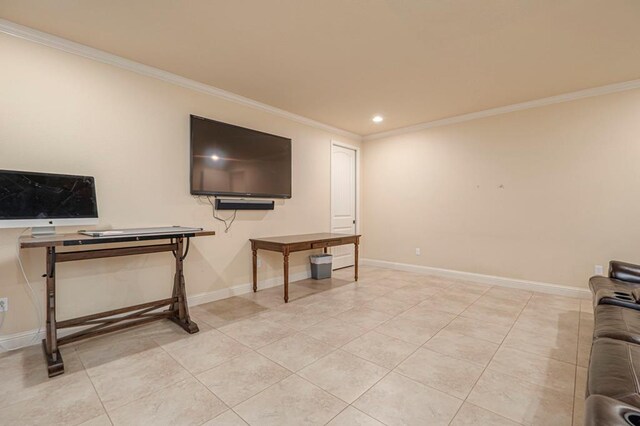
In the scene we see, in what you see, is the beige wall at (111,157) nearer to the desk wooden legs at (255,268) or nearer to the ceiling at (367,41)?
the desk wooden legs at (255,268)

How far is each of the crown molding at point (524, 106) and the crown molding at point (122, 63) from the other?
2099 millimetres

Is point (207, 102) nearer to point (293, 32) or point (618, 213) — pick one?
point (293, 32)

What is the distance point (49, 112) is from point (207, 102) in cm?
143

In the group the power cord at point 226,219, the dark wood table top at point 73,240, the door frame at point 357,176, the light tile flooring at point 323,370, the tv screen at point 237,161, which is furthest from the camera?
the door frame at point 357,176

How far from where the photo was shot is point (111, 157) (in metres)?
2.73

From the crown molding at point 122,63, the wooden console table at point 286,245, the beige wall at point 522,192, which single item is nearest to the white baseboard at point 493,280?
the beige wall at point 522,192

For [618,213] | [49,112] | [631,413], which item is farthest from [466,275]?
[49,112]

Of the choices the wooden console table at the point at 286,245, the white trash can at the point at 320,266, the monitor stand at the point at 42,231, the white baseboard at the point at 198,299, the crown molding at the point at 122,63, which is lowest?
the white baseboard at the point at 198,299

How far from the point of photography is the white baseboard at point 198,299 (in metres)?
2.29

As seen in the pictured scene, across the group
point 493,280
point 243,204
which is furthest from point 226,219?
point 493,280

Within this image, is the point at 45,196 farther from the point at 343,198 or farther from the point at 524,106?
the point at 524,106

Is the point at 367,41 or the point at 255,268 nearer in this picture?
Result: the point at 367,41

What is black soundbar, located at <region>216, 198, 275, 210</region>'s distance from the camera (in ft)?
11.4

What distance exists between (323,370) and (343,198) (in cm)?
364
